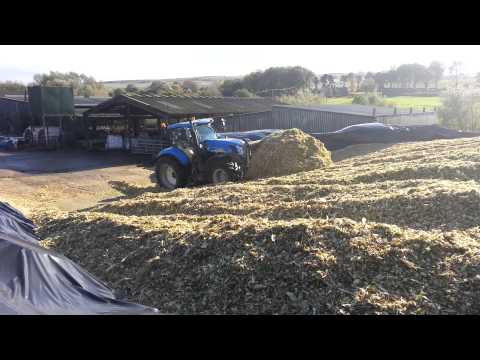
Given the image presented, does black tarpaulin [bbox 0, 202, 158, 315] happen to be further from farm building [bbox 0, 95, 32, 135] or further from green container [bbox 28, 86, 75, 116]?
farm building [bbox 0, 95, 32, 135]

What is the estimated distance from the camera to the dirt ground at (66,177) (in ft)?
43.7

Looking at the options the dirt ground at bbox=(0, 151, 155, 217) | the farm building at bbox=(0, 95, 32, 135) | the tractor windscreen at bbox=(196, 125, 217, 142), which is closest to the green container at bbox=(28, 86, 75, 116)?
the farm building at bbox=(0, 95, 32, 135)

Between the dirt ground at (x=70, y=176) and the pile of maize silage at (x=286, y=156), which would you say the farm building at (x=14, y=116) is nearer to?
the dirt ground at (x=70, y=176)

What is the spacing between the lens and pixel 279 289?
4727 millimetres

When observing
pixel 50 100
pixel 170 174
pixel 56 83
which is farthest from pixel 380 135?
pixel 56 83

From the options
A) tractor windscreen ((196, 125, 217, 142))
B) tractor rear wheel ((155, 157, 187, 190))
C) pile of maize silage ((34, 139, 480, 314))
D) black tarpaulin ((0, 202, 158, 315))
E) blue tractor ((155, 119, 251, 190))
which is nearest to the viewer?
black tarpaulin ((0, 202, 158, 315))

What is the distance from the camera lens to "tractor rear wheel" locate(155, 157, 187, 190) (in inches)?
514

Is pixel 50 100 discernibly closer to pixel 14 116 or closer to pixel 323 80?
pixel 14 116

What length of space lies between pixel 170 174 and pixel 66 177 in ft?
20.0

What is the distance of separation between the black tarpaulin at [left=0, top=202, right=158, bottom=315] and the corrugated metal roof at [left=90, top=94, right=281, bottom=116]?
58.1 feet

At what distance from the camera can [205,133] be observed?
13.4 meters

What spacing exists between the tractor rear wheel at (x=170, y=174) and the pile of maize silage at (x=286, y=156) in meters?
2.11

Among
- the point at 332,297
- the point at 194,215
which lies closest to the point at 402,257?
the point at 332,297

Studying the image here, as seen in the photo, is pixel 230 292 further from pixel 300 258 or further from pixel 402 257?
pixel 402 257
